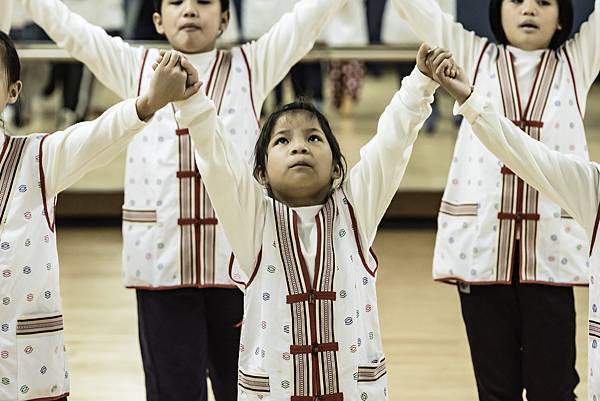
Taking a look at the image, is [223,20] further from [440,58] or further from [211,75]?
[440,58]

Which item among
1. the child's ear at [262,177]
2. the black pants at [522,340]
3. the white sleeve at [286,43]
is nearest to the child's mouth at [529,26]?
the white sleeve at [286,43]

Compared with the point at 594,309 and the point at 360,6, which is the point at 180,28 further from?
the point at 360,6

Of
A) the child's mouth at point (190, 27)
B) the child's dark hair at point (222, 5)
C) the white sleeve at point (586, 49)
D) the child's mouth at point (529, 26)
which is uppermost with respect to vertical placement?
the child's dark hair at point (222, 5)

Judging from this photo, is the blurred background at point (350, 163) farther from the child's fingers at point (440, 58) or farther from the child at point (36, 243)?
the child's fingers at point (440, 58)

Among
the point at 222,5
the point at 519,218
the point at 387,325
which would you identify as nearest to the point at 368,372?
the point at 519,218

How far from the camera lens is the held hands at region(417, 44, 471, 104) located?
2105 mm

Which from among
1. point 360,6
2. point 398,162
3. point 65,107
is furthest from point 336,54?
point 398,162

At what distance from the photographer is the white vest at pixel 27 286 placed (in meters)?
2.13

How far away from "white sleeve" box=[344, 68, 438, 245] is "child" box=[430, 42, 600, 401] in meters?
0.07

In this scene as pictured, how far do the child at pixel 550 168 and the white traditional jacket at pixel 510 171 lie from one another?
0.46 metres

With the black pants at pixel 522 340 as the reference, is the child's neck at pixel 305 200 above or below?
above

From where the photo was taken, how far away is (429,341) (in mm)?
3996

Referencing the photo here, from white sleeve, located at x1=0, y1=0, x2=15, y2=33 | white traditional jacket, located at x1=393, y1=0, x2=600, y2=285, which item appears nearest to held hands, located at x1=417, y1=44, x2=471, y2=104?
white traditional jacket, located at x1=393, y1=0, x2=600, y2=285

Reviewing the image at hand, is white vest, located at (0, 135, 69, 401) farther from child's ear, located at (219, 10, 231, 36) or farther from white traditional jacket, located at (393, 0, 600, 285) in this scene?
white traditional jacket, located at (393, 0, 600, 285)
